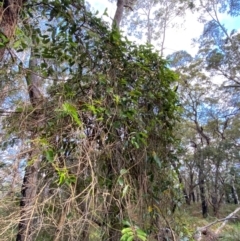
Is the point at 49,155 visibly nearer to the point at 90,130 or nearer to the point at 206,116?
the point at 90,130

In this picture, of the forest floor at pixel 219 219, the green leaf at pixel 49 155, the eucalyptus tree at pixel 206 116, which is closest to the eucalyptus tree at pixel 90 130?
the green leaf at pixel 49 155

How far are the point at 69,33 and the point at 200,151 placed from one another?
29.2ft

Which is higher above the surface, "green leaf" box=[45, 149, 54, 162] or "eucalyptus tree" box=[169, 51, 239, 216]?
"eucalyptus tree" box=[169, 51, 239, 216]

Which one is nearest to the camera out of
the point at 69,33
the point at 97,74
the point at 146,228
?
the point at 146,228

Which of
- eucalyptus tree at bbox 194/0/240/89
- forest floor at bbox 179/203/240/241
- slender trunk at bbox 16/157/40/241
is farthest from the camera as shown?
eucalyptus tree at bbox 194/0/240/89

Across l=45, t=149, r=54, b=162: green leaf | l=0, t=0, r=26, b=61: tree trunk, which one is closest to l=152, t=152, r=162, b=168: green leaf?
l=45, t=149, r=54, b=162: green leaf

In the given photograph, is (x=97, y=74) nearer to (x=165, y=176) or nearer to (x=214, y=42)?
(x=165, y=176)

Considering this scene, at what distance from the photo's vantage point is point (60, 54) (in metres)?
1.58

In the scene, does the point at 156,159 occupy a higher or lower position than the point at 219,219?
higher

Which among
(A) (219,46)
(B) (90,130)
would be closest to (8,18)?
(B) (90,130)

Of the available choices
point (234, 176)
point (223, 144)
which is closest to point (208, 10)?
point (223, 144)

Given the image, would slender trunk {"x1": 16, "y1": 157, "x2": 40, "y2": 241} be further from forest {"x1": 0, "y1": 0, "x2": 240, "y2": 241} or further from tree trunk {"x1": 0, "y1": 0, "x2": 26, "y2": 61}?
tree trunk {"x1": 0, "y1": 0, "x2": 26, "y2": 61}

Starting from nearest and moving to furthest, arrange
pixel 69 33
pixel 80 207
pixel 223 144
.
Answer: pixel 80 207, pixel 69 33, pixel 223 144

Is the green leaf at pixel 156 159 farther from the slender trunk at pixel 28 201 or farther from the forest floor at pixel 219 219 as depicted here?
the slender trunk at pixel 28 201
